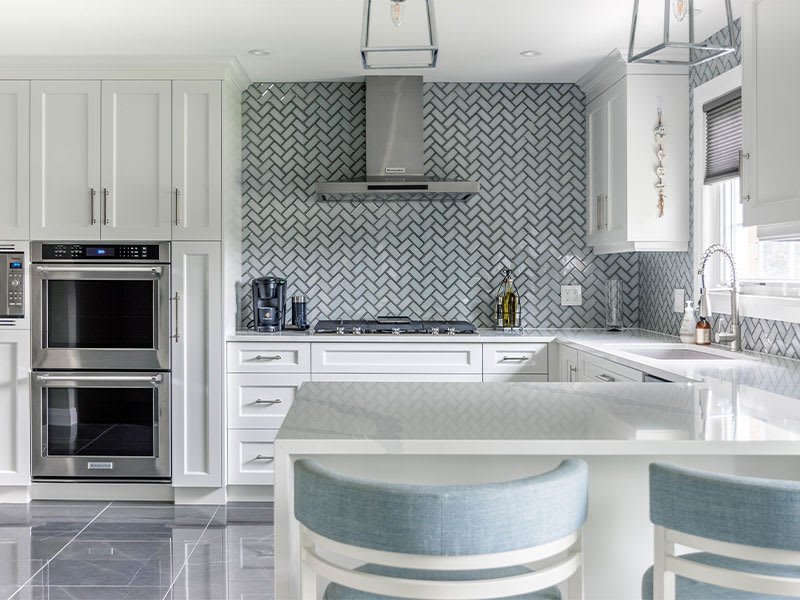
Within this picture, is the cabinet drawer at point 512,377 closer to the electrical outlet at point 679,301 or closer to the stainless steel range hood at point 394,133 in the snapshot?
the electrical outlet at point 679,301

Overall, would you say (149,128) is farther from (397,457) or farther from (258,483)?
(397,457)

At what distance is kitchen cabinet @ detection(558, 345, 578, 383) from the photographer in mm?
3764

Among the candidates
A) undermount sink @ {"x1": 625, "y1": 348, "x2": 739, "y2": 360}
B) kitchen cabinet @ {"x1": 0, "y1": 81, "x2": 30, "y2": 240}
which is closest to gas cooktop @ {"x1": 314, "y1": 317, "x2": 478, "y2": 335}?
undermount sink @ {"x1": 625, "y1": 348, "x2": 739, "y2": 360}

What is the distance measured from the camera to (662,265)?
4262 mm

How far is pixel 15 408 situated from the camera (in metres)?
3.97

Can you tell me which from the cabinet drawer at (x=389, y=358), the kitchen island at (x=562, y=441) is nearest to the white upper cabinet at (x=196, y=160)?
the cabinet drawer at (x=389, y=358)

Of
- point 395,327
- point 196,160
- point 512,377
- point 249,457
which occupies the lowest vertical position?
point 249,457

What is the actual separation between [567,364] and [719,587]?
8.02 feet

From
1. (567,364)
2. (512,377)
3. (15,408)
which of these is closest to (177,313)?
(15,408)

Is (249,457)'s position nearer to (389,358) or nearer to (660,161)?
(389,358)

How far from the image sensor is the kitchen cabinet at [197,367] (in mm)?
3959

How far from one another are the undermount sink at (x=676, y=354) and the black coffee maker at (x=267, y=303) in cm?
190

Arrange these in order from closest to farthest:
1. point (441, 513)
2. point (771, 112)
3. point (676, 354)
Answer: point (441, 513) < point (771, 112) < point (676, 354)

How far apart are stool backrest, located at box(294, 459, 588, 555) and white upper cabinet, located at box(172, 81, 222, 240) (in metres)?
2.89
